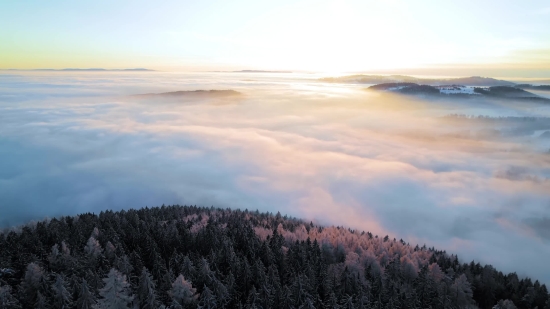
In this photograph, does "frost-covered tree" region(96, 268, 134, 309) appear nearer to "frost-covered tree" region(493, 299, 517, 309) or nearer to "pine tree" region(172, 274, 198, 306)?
"pine tree" region(172, 274, 198, 306)

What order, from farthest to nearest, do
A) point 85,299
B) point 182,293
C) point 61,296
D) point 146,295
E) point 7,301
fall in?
1. point 182,293
2. point 146,295
3. point 61,296
4. point 85,299
5. point 7,301

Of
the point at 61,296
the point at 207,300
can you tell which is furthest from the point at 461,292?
the point at 61,296

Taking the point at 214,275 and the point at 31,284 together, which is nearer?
the point at 31,284

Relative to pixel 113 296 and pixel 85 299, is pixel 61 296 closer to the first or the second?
pixel 85 299

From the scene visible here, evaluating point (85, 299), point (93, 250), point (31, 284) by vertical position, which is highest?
point (85, 299)

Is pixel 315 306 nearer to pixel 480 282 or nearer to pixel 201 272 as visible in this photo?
pixel 201 272

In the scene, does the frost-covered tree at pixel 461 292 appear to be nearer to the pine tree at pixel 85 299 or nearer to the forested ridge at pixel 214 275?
the forested ridge at pixel 214 275

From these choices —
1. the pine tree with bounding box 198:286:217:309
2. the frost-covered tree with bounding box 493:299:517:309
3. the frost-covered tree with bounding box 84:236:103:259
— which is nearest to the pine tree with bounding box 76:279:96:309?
the pine tree with bounding box 198:286:217:309
